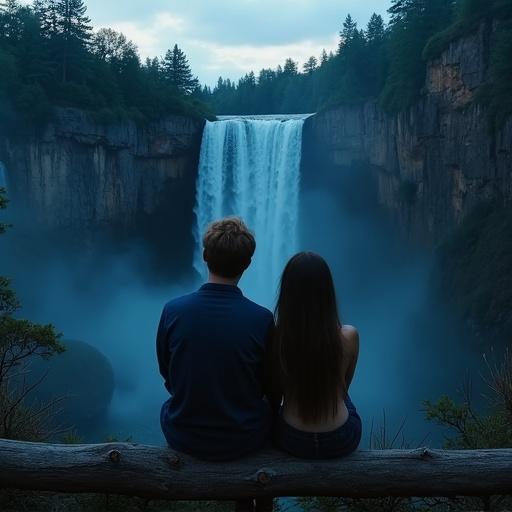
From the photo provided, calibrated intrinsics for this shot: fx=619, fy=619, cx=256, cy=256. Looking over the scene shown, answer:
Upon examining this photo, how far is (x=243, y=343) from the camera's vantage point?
3445 mm

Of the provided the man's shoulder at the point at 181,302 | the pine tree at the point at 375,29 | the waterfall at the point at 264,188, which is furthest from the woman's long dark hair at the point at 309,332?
the pine tree at the point at 375,29

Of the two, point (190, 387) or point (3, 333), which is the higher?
point (190, 387)

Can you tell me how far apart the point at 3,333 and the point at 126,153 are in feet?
99.3

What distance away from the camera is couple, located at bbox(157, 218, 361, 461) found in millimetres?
3373

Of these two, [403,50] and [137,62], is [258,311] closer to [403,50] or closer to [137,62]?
[403,50]

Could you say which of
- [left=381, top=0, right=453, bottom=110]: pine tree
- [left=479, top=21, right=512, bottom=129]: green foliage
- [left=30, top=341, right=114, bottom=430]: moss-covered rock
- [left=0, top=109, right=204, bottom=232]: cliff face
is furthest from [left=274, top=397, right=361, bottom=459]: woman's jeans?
[left=0, top=109, right=204, bottom=232]: cliff face

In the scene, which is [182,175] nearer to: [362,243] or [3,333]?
[362,243]

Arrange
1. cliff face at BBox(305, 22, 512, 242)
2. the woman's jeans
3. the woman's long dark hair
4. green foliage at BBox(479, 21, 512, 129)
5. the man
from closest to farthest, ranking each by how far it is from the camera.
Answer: the woman's long dark hair
the man
the woman's jeans
green foliage at BBox(479, 21, 512, 129)
cliff face at BBox(305, 22, 512, 242)

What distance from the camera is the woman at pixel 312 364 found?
11.0 feet

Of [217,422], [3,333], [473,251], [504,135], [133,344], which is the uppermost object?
[504,135]

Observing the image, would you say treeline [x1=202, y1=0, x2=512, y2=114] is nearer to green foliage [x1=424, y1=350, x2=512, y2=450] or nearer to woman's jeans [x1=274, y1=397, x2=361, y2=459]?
green foliage [x1=424, y1=350, x2=512, y2=450]

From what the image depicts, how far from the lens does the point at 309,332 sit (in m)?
3.37

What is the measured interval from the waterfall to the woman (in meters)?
32.6

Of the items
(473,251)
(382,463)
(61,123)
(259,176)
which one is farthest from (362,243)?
(382,463)
